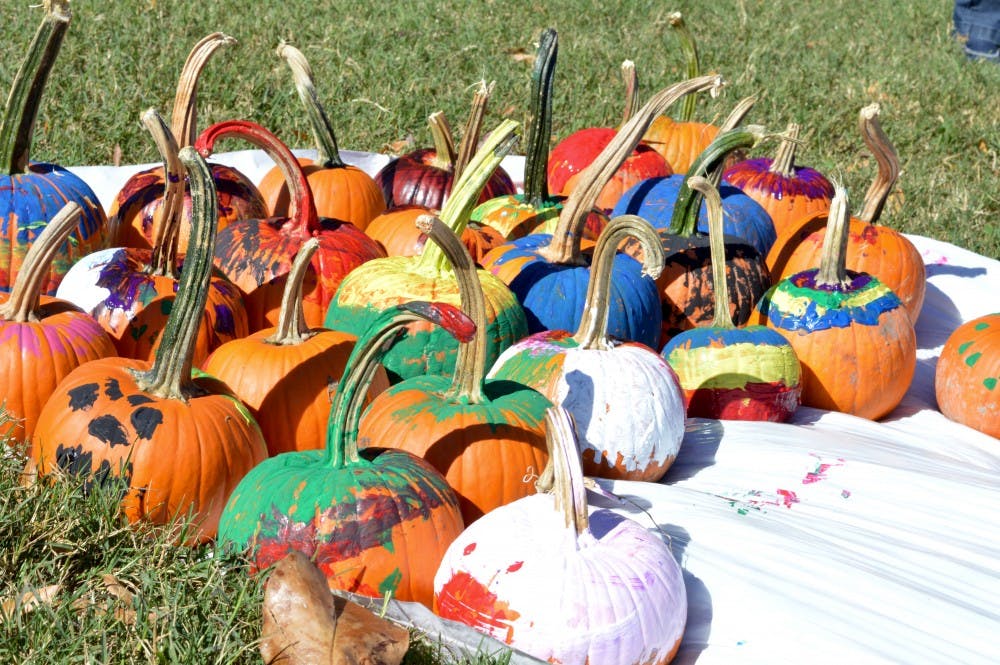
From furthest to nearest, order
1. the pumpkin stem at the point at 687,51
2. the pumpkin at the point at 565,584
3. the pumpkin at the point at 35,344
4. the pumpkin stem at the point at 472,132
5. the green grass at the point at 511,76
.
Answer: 1. the green grass at the point at 511,76
2. the pumpkin stem at the point at 687,51
3. the pumpkin stem at the point at 472,132
4. the pumpkin at the point at 35,344
5. the pumpkin at the point at 565,584

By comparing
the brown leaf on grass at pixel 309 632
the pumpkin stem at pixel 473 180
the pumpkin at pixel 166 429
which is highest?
the pumpkin stem at pixel 473 180

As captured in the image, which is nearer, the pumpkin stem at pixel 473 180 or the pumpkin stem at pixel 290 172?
the pumpkin stem at pixel 473 180

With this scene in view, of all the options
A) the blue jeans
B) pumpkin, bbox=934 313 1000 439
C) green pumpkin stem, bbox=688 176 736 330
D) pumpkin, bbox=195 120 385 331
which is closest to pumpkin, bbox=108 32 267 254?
pumpkin, bbox=195 120 385 331

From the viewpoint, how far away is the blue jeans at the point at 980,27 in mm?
8930

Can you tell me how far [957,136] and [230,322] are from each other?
5354 mm

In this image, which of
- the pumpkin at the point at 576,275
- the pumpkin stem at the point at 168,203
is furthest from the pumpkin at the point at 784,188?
the pumpkin stem at the point at 168,203

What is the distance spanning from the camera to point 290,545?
7.57ft

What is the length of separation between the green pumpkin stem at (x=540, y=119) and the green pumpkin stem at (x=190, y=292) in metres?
1.57

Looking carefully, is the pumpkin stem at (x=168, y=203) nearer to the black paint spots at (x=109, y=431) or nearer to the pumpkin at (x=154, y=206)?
the pumpkin at (x=154, y=206)

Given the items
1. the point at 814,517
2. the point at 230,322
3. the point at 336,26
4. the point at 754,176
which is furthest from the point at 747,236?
the point at 336,26

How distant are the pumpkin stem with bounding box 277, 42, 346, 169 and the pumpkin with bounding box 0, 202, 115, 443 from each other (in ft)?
4.72

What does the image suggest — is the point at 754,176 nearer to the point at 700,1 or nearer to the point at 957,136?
the point at 957,136

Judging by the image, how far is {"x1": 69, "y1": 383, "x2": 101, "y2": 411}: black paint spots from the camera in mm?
2602

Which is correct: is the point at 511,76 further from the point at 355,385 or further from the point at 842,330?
the point at 355,385
